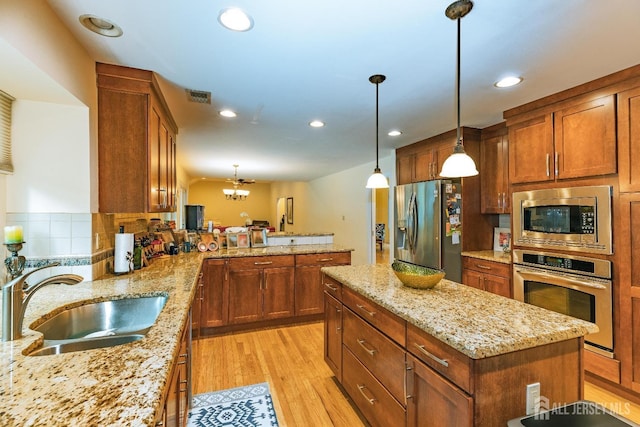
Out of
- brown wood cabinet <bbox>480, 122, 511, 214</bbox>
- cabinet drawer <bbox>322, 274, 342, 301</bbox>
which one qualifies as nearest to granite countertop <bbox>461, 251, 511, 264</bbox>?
brown wood cabinet <bbox>480, 122, 511, 214</bbox>

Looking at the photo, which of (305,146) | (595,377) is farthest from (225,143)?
(595,377)

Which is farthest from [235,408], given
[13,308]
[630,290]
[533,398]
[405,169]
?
[405,169]

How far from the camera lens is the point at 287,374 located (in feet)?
8.22

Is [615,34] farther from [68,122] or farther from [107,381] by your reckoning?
[68,122]

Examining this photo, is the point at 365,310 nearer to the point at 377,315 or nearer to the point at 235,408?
the point at 377,315

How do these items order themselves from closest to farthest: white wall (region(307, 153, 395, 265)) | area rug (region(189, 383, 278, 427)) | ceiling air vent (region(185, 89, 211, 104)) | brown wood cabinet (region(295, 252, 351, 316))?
area rug (region(189, 383, 278, 427)) < ceiling air vent (region(185, 89, 211, 104)) < brown wood cabinet (region(295, 252, 351, 316)) < white wall (region(307, 153, 395, 265))

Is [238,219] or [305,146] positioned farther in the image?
[238,219]

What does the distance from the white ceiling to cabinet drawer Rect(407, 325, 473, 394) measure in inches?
59.5

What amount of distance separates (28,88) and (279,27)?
53.9 inches

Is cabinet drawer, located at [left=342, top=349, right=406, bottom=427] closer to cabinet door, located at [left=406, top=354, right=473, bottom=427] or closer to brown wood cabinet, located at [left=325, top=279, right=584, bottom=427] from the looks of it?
brown wood cabinet, located at [left=325, top=279, right=584, bottom=427]

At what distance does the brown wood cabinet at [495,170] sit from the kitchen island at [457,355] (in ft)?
6.35

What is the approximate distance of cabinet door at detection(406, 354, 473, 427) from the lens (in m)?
1.11

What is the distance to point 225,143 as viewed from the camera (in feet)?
13.6

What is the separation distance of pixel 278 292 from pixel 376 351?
6.53 feet
